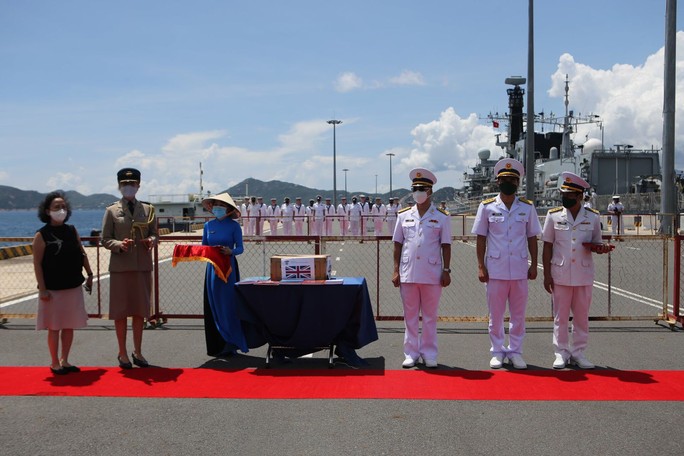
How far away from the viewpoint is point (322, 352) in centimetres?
736

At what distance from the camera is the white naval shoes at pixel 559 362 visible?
6.36m

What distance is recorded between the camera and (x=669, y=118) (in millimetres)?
20141

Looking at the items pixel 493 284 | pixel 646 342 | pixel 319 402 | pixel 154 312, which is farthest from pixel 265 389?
pixel 646 342

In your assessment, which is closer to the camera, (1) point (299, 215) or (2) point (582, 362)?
(2) point (582, 362)

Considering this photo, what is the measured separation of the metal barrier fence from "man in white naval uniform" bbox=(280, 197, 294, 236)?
11.3 meters

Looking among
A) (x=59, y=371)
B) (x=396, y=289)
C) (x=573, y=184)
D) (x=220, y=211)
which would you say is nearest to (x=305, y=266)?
(x=220, y=211)

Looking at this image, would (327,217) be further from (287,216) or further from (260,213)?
(260,213)

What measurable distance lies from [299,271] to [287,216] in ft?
80.2

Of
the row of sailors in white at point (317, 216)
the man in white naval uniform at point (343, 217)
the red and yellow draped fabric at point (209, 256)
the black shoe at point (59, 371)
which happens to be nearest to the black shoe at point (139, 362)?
the black shoe at point (59, 371)

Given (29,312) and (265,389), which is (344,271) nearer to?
(29,312)

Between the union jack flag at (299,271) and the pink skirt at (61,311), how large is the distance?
2173 mm

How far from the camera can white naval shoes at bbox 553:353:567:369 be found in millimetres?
6357

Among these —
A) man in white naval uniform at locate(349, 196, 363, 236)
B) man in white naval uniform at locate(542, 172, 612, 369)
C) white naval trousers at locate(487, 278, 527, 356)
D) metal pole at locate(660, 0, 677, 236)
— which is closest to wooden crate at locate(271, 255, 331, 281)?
white naval trousers at locate(487, 278, 527, 356)

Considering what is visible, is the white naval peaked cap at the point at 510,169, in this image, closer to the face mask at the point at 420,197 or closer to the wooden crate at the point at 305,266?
the face mask at the point at 420,197
